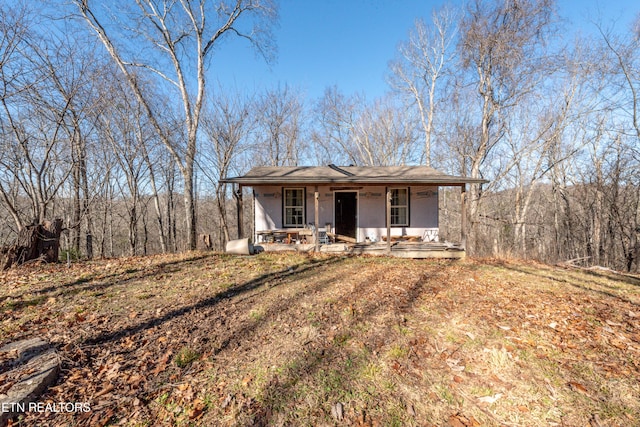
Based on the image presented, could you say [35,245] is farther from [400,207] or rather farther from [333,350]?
[400,207]

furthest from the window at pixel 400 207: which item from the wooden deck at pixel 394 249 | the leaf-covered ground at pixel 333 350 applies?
the leaf-covered ground at pixel 333 350

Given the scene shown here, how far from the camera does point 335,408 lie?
2.19m

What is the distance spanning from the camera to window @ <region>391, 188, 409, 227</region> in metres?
10.8

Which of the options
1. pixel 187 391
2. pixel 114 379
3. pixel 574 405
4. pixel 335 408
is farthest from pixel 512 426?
pixel 114 379

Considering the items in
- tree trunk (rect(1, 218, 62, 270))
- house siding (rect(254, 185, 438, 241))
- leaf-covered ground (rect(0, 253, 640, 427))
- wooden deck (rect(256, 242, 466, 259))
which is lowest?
leaf-covered ground (rect(0, 253, 640, 427))

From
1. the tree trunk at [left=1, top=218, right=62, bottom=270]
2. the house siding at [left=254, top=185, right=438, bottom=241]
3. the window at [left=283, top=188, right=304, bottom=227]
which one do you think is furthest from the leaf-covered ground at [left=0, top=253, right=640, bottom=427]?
the window at [left=283, top=188, right=304, bottom=227]

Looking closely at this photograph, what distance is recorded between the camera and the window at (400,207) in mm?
10805

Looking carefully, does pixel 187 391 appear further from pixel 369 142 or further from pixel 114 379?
pixel 369 142

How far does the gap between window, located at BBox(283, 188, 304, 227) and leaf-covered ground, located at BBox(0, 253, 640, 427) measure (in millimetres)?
5173

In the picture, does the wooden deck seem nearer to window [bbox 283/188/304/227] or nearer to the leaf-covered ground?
window [bbox 283/188/304/227]

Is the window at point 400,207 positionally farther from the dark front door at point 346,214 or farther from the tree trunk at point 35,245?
the tree trunk at point 35,245

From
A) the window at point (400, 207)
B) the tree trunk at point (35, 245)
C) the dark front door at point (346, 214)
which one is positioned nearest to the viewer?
the tree trunk at point (35, 245)

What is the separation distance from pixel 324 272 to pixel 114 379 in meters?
4.70

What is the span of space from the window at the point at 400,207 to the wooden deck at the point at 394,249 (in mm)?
1207
